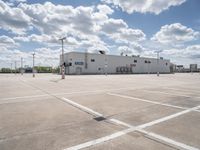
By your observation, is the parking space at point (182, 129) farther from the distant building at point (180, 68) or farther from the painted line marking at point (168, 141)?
the distant building at point (180, 68)

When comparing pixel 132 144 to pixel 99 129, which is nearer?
pixel 132 144

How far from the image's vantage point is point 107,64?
61688 mm

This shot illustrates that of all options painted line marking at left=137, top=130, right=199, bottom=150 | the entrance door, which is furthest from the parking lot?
the entrance door

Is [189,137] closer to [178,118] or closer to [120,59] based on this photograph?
[178,118]

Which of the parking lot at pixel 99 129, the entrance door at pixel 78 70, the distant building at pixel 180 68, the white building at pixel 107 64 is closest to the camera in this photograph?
the parking lot at pixel 99 129

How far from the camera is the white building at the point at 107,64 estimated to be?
175 feet

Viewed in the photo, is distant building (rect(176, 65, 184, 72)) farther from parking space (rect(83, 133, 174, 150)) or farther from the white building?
parking space (rect(83, 133, 174, 150))

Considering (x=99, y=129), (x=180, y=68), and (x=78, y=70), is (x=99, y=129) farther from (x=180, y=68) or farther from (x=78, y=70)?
(x=180, y=68)

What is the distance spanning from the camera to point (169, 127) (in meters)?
4.57

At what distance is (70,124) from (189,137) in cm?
309

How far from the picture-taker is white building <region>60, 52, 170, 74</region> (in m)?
53.4

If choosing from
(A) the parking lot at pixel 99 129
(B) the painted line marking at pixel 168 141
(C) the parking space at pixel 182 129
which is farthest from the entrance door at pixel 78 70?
(B) the painted line marking at pixel 168 141

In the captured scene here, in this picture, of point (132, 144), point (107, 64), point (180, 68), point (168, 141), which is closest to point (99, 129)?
point (132, 144)

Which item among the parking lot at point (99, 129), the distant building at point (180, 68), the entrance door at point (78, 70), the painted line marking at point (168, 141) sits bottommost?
the painted line marking at point (168, 141)
